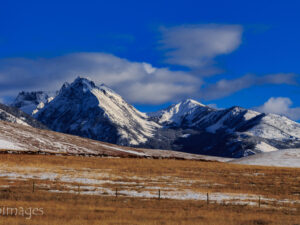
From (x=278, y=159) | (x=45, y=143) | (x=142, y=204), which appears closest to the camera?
(x=142, y=204)

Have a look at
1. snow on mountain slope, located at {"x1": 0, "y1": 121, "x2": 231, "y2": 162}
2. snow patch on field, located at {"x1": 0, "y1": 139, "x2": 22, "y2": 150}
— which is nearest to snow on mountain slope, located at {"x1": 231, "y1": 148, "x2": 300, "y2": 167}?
snow on mountain slope, located at {"x1": 0, "y1": 121, "x2": 231, "y2": 162}

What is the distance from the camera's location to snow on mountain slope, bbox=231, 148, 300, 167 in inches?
5404

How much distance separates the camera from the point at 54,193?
45125 millimetres

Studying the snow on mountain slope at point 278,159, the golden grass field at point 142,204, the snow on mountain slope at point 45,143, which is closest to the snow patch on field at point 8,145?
the snow on mountain slope at point 45,143

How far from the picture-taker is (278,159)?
14688 cm

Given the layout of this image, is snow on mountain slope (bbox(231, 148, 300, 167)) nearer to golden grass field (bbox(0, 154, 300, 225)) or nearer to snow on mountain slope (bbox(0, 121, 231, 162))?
snow on mountain slope (bbox(0, 121, 231, 162))

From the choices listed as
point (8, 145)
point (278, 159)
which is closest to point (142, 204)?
point (8, 145)

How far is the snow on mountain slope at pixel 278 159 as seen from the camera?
137 meters

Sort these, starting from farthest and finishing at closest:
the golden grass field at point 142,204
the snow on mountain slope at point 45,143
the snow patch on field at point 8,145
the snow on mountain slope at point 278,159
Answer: the snow on mountain slope at point 45,143, the snow on mountain slope at point 278,159, the snow patch on field at point 8,145, the golden grass field at point 142,204

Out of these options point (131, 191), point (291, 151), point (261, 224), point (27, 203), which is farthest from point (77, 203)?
point (291, 151)

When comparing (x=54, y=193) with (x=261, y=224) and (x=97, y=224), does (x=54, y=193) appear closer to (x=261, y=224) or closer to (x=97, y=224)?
(x=97, y=224)

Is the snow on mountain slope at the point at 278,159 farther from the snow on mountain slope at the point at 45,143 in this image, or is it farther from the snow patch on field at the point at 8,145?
the snow patch on field at the point at 8,145

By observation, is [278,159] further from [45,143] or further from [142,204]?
[142,204]

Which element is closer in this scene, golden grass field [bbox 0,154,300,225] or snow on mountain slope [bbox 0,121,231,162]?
golden grass field [bbox 0,154,300,225]
